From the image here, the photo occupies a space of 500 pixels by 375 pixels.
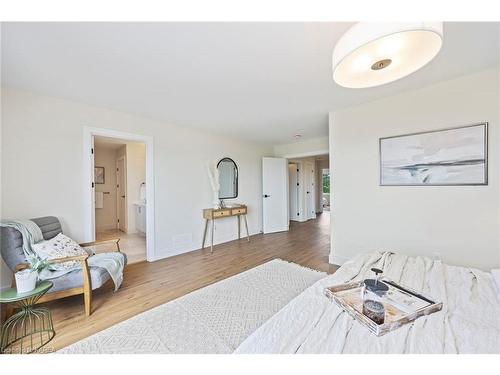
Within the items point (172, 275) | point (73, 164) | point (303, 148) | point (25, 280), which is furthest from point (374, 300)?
point (303, 148)

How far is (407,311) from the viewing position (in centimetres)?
95

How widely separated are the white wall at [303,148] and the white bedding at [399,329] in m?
3.49

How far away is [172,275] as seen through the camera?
2.68 m

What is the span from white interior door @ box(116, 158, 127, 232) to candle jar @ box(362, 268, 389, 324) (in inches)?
218

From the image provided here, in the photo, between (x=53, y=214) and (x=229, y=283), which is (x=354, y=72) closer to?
(x=229, y=283)

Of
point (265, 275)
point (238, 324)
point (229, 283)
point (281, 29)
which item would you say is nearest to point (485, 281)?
point (265, 275)

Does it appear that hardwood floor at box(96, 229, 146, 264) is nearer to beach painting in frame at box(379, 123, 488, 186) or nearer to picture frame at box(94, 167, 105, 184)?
picture frame at box(94, 167, 105, 184)

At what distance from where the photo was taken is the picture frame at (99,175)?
17.4 ft

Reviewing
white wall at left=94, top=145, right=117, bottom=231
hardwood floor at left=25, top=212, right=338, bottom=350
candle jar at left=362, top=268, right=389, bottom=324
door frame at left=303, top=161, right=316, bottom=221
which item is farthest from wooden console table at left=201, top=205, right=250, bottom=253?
white wall at left=94, top=145, right=117, bottom=231

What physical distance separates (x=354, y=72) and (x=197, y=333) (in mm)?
1672

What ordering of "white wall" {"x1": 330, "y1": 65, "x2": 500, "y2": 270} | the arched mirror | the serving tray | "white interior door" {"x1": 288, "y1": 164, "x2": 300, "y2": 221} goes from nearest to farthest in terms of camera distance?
the serving tray < "white wall" {"x1": 330, "y1": 65, "x2": 500, "y2": 270} < the arched mirror < "white interior door" {"x1": 288, "y1": 164, "x2": 300, "y2": 221}

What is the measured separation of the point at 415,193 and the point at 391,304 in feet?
6.04

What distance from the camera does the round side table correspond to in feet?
4.71

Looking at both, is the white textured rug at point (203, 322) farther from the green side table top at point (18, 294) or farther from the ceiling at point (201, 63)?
the ceiling at point (201, 63)
